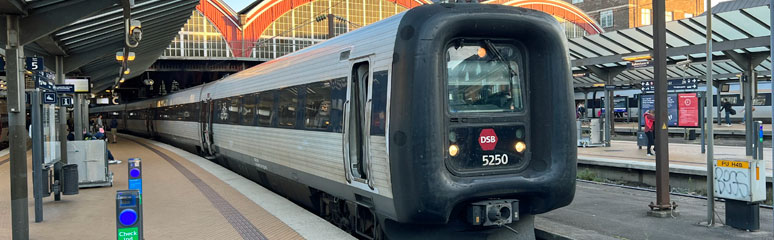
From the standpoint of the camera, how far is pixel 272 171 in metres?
11.0

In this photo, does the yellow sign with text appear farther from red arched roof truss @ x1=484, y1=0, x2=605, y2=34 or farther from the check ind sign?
red arched roof truss @ x1=484, y1=0, x2=605, y2=34

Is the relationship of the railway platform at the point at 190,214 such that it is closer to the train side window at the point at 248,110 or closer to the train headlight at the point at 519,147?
the train side window at the point at 248,110

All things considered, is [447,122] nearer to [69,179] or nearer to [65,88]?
[69,179]

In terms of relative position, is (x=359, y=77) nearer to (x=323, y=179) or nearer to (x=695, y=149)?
(x=323, y=179)

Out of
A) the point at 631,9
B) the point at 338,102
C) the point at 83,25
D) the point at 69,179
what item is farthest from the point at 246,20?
the point at 631,9

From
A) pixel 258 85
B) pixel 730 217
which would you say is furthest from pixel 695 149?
pixel 258 85

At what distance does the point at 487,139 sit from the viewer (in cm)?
645

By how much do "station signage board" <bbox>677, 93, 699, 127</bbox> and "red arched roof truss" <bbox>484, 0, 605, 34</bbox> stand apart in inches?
1520

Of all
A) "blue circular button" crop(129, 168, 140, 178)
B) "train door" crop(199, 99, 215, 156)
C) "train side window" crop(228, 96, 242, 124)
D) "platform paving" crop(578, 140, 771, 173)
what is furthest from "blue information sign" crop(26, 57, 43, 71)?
"platform paving" crop(578, 140, 771, 173)

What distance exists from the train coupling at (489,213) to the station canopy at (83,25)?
5.34 meters

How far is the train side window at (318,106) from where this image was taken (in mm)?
7883

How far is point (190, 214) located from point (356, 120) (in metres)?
3.59

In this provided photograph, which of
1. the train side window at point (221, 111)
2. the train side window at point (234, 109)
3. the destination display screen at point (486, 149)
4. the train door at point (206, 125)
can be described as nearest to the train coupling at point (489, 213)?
the destination display screen at point (486, 149)

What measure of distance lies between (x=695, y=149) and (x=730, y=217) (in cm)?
1268
